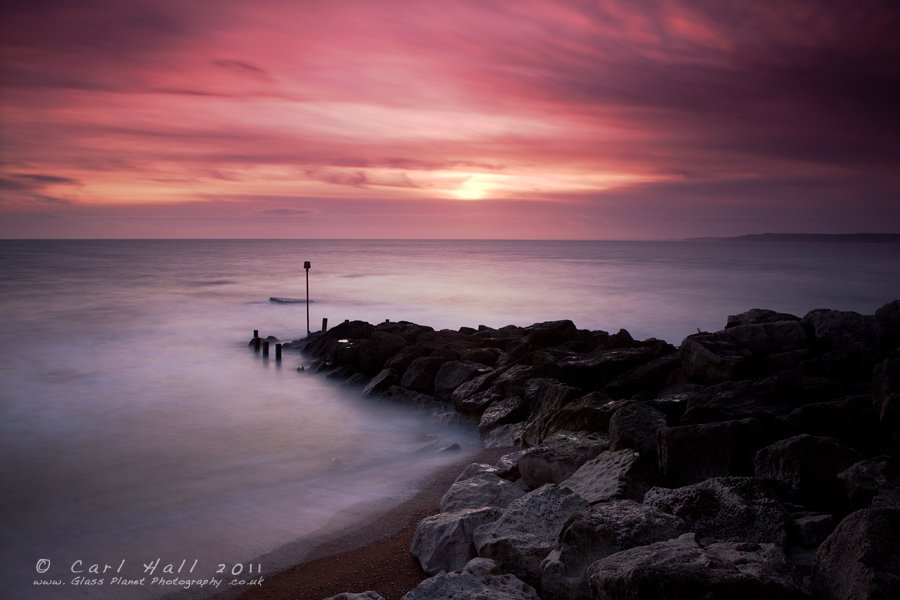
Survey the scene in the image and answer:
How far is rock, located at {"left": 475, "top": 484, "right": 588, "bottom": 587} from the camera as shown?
3867 mm

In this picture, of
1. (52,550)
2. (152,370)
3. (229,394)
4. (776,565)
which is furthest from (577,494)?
(152,370)

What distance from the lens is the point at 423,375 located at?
10.5m

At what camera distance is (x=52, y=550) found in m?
5.79

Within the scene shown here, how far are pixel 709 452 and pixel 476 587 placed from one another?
242 centimetres

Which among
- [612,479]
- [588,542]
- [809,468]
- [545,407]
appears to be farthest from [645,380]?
[588,542]

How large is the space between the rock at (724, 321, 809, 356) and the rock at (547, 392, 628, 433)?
9.05 feet

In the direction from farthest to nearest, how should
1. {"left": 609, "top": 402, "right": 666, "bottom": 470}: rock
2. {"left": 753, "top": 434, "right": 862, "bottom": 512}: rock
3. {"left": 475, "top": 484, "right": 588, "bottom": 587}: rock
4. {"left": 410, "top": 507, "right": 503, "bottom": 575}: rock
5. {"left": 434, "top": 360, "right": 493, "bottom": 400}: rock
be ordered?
Answer: {"left": 434, "top": 360, "right": 493, "bottom": 400}: rock < {"left": 609, "top": 402, "right": 666, "bottom": 470}: rock < {"left": 410, "top": 507, "right": 503, "bottom": 575}: rock < {"left": 753, "top": 434, "right": 862, "bottom": 512}: rock < {"left": 475, "top": 484, "right": 588, "bottom": 587}: rock

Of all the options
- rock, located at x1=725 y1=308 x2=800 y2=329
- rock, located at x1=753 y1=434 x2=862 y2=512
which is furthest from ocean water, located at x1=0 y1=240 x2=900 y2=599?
rock, located at x1=725 y1=308 x2=800 y2=329

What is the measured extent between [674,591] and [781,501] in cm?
180

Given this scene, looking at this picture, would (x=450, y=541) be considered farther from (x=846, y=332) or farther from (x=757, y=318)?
(x=757, y=318)

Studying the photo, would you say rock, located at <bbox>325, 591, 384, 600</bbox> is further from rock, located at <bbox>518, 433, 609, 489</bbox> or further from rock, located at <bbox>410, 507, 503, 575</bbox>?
rock, located at <bbox>518, 433, 609, 489</bbox>

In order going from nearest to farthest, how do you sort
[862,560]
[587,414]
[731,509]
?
[862,560] < [731,509] < [587,414]

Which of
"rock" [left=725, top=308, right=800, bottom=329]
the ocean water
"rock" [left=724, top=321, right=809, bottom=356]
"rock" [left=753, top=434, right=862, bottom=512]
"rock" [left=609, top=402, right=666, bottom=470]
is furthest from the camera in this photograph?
"rock" [left=725, top=308, right=800, bottom=329]

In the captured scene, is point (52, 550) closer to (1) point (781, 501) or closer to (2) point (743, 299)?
(1) point (781, 501)
